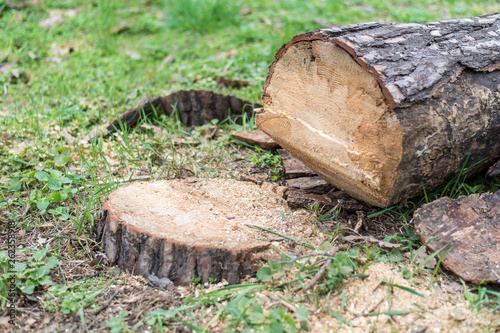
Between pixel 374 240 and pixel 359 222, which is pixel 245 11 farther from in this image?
pixel 374 240

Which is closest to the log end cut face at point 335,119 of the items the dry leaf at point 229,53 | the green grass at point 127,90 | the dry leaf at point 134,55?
the green grass at point 127,90

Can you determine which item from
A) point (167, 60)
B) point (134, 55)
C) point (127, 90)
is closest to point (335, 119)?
point (127, 90)

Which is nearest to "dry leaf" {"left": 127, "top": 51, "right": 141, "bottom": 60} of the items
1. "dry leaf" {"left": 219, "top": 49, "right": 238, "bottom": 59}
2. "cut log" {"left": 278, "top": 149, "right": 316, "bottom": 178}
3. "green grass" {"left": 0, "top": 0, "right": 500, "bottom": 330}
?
"green grass" {"left": 0, "top": 0, "right": 500, "bottom": 330}

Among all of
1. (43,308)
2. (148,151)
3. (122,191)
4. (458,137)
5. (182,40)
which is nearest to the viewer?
(43,308)

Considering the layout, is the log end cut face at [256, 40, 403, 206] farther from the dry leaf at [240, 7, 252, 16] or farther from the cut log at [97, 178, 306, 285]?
the dry leaf at [240, 7, 252, 16]

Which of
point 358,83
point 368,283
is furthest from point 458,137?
point 368,283

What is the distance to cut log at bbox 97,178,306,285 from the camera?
5.94 ft

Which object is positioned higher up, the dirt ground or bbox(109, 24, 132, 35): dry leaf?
bbox(109, 24, 132, 35): dry leaf

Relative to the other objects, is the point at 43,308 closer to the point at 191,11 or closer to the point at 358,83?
the point at 358,83

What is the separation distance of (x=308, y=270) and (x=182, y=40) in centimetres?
342

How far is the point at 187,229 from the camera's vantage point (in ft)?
6.23

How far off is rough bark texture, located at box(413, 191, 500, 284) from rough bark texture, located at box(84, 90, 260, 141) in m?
1.64

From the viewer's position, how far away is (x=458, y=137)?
6.45 feet

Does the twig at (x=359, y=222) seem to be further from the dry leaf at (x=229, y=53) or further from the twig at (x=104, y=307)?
the dry leaf at (x=229, y=53)
